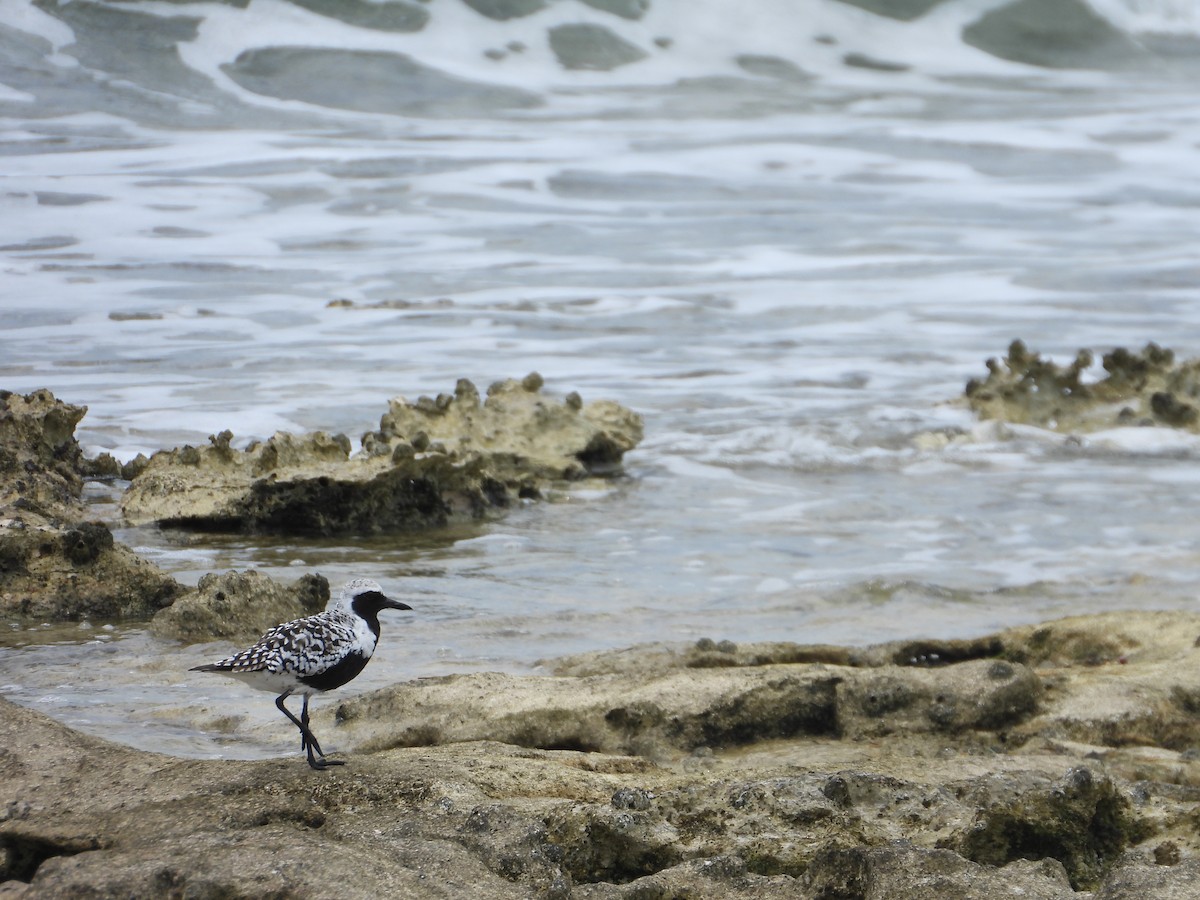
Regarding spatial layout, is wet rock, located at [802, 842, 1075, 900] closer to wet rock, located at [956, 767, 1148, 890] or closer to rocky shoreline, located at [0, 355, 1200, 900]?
rocky shoreline, located at [0, 355, 1200, 900]

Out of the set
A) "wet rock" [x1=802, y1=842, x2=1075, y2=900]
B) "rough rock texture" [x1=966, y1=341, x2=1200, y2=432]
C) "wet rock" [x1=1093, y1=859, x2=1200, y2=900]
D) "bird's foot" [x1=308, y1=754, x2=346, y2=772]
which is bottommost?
"bird's foot" [x1=308, y1=754, x2=346, y2=772]

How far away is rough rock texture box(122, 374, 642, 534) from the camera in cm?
699

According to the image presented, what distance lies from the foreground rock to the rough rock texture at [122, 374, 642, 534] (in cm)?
271

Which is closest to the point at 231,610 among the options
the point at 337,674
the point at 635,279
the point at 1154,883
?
the point at 337,674

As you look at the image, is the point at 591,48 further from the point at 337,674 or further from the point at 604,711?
the point at 337,674

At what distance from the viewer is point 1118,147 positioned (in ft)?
91.0

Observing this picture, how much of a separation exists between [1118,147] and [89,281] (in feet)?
62.8

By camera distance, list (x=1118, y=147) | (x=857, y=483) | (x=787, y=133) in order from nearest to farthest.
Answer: (x=857, y=483), (x=1118, y=147), (x=787, y=133)

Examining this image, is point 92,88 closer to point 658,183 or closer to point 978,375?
point 658,183

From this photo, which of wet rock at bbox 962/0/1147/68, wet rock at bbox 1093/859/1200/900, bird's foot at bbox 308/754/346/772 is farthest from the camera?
wet rock at bbox 962/0/1147/68

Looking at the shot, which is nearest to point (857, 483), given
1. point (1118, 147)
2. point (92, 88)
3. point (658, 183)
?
point (658, 183)

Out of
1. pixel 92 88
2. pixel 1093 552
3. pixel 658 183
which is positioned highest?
pixel 92 88

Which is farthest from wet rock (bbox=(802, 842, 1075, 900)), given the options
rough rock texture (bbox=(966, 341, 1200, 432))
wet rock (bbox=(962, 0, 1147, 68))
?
wet rock (bbox=(962, 0, 1147, 68))

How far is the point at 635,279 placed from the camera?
1741cm
